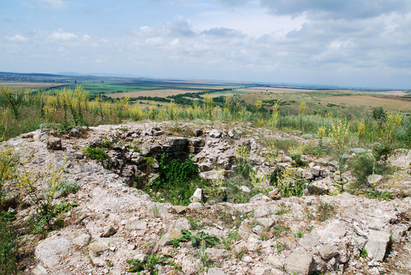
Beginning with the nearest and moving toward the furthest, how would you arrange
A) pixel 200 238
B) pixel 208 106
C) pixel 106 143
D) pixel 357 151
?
pixel 200 238 < pixel 357 151 < pixel 106 143 < pixel 208 106

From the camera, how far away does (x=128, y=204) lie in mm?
4227

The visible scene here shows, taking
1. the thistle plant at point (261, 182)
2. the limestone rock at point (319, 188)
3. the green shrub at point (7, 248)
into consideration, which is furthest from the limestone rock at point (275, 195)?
the green shrub at point (7, 248)

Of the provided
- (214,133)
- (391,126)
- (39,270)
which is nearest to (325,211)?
(39,270)

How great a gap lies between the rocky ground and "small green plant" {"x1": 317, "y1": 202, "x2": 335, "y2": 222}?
16 mm

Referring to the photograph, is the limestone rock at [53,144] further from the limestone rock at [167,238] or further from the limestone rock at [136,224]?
the limestone rock at [167,238]

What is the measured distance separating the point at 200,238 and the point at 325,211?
2361 millimetres

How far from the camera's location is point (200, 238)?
10.2 feet

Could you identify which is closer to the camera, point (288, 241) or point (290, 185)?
point (288, 241)

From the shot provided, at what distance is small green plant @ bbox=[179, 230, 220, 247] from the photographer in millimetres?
3025

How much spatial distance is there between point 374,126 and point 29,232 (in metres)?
12.2

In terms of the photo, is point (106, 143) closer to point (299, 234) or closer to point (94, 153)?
point (94, 153)

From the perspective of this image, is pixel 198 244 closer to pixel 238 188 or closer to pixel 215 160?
pixel 238 188

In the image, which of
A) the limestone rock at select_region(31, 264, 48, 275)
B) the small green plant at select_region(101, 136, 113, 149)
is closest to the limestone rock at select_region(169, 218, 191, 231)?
the limestone rock at select_region(31, 264, 48, 275)

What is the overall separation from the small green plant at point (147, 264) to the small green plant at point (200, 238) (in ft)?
1.40
